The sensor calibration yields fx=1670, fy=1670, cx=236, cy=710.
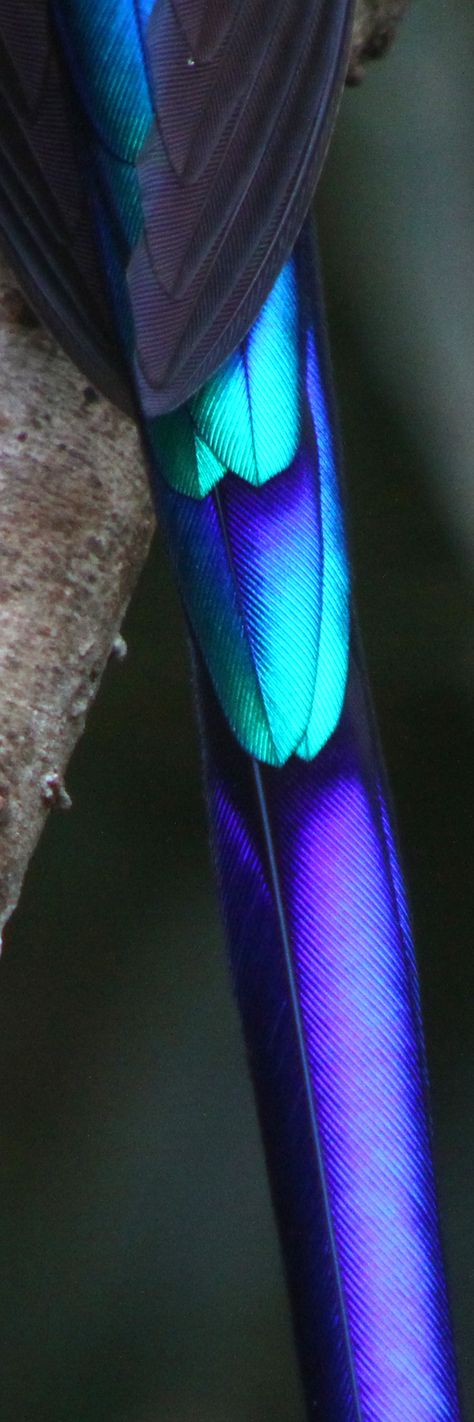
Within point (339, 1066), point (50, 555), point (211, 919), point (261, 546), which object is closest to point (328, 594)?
point (261, 546)


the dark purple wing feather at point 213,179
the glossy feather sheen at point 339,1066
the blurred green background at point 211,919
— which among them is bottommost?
the blurred green background at point 211,919

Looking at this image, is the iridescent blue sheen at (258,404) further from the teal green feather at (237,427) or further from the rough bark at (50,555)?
the rough bark at (50,555)

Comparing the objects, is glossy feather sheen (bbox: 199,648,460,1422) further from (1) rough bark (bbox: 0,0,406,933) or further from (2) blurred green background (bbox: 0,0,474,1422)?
(2) blurred green background (bbox: 0,0,474,1422)

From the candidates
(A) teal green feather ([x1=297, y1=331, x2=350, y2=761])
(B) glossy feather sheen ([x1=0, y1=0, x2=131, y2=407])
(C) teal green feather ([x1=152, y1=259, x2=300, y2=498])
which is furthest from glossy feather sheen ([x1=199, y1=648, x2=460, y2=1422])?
(B) glossy feather sheen ([x1=0, y1=0, x2=131, y2=407])

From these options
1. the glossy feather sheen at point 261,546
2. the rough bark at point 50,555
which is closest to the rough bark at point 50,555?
the rough bark at point 50,555

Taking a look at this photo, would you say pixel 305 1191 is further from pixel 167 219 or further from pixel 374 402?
pixel 374 402

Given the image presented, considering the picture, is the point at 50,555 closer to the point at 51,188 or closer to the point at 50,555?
the point at 50,555

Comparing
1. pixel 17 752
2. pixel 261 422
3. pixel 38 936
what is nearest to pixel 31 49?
pixel 261 422
